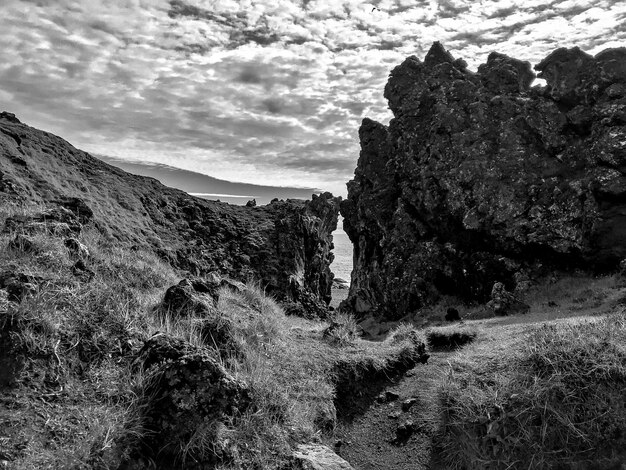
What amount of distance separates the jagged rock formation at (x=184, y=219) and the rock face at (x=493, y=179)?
885 centimetres

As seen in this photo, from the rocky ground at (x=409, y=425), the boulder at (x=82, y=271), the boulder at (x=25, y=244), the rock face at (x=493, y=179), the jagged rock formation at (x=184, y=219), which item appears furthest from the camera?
the jagged rock formation at (x=184, y=219)

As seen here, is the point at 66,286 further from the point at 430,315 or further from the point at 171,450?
the point at 430,315

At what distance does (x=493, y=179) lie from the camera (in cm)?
2291

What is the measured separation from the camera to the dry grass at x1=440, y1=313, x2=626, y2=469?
5070 millimetres

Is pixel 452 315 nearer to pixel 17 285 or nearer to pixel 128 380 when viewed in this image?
pixel 128 380

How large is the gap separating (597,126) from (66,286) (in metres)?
25.1

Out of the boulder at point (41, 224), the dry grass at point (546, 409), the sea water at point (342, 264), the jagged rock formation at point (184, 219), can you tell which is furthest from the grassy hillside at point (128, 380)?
the sea water at point (342, 264)

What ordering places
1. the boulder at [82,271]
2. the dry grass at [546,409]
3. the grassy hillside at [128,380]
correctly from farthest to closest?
the boulder at [82,271]
the dry grass at [546,409]
the grassy hillside at [128,380]

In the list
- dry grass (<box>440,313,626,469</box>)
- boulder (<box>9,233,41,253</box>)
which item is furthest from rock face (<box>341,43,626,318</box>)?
boulder (<box>9,233,41,253</box>)

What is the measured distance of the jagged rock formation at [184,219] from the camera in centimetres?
2284

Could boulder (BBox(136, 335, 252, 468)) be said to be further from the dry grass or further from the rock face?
the rock face

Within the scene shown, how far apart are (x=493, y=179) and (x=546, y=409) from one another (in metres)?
19.8

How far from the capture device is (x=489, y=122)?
24.7 meters

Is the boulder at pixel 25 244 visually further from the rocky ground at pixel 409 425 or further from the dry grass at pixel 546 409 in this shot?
the dry grass at pixel 546 409
